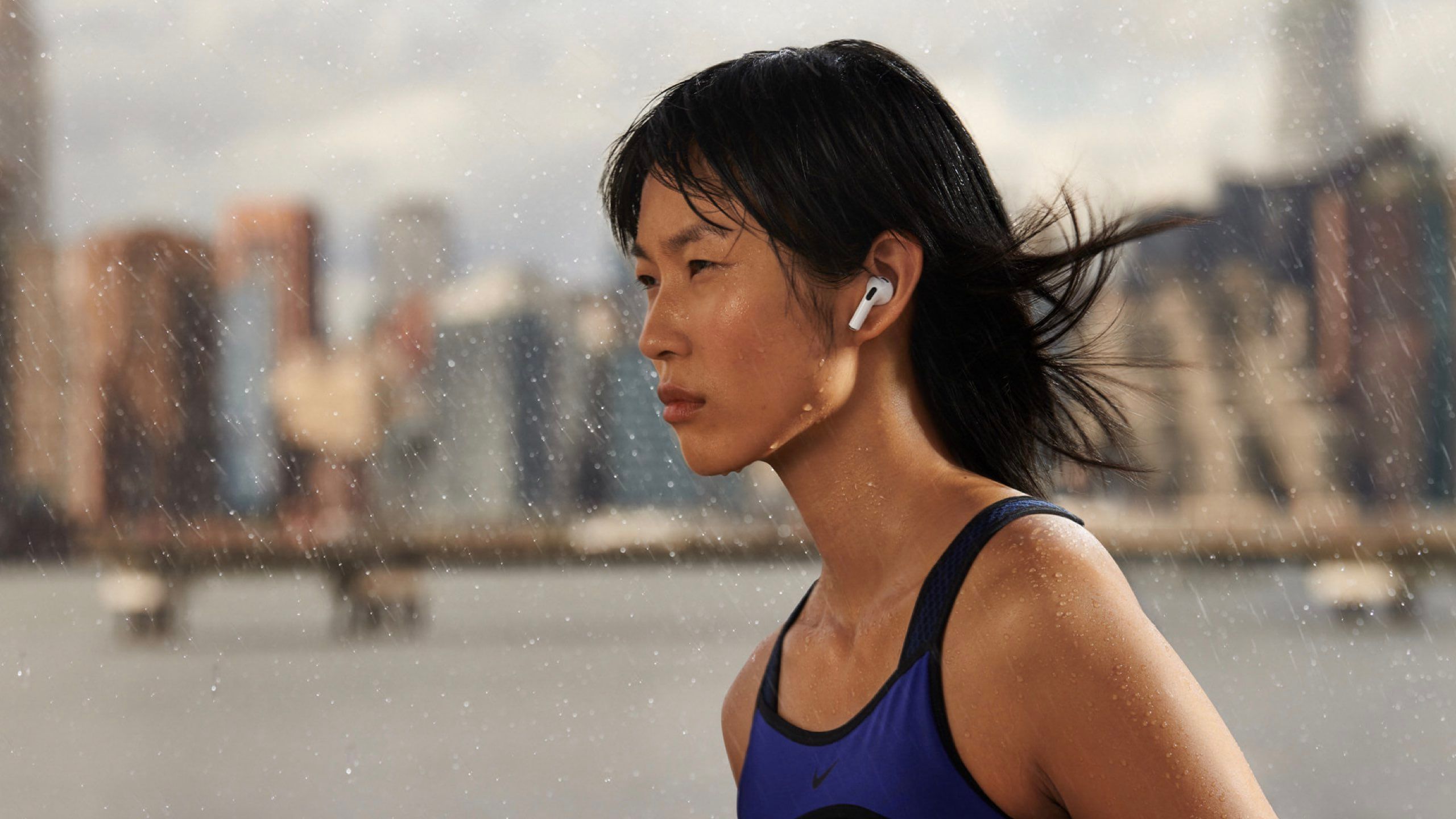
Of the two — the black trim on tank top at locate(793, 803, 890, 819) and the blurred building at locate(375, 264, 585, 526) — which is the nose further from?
the blurred building at locate(375, 264, 585, 526)

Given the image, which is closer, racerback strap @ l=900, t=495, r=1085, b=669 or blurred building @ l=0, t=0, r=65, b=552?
racerback strap @ l=900, t=495, r=1085, b=669

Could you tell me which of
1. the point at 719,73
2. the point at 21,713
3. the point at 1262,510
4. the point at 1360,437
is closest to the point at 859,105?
the point at 719,73

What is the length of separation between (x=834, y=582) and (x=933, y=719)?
130 millimetres

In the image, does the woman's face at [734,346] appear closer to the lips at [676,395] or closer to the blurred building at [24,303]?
the lips at [676,395]

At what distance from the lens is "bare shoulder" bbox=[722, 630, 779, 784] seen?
2.15 feet

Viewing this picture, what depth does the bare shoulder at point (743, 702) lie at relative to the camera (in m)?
0.65

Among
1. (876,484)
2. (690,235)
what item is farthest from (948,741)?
(690,235)

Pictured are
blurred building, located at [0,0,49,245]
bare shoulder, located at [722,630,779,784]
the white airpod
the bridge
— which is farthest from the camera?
the bridge

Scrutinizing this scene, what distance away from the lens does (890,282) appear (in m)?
0.53

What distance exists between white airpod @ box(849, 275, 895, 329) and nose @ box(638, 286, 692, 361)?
76 mm

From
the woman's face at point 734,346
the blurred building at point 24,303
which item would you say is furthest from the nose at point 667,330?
the blurred building at point 24,303

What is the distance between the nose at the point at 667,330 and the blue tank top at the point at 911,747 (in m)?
0.15

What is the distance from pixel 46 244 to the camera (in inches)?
70.9

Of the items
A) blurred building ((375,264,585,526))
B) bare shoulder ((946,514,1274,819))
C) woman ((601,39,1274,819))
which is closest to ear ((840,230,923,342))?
woman ((601,39,1274,819))
